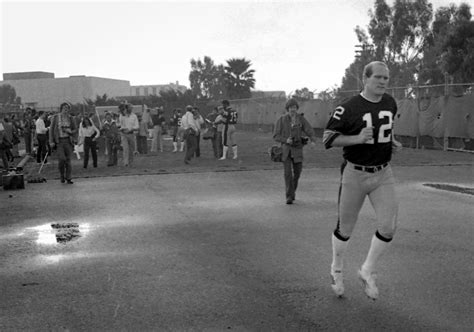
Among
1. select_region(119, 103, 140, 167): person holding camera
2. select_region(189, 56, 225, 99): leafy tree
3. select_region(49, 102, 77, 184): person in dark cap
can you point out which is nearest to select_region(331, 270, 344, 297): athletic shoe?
select_region(49, 102, 77, 184): person in dark cap

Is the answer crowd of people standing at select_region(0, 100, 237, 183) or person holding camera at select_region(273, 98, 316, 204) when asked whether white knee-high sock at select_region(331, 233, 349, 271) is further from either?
crowd of people standing at select_region(0, 100, 237, 183)

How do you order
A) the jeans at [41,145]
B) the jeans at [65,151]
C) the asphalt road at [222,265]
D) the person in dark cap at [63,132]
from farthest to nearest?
1. the jeans at [41,145]
2. the jeans at [65,151]
3. the person in dark cap at [63,132]
4. the asphalt road at [222,265]

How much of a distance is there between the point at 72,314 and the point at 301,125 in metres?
6.00

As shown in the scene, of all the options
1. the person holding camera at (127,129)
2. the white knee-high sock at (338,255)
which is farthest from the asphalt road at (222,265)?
the person holding camera at (127,129)

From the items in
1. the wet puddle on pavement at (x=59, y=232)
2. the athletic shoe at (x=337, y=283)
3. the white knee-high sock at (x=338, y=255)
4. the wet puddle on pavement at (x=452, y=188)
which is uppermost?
the white knee-high sock at (x=338, y=255)

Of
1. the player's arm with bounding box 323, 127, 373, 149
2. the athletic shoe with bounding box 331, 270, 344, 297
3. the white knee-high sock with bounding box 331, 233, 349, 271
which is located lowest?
the athletic shoe with bounding box 331, 270, 344, 297

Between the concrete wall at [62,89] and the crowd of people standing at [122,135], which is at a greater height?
the concrete wall at [62,89]

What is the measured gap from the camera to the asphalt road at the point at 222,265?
4.30 metres

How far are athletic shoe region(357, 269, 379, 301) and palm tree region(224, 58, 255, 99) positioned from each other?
202 ft

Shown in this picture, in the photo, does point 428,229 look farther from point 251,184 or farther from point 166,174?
point 166,174

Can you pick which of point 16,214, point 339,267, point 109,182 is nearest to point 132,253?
point 339,267

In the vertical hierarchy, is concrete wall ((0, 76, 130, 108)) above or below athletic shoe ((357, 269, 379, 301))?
above

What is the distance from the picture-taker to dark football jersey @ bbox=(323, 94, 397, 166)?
4750 mm

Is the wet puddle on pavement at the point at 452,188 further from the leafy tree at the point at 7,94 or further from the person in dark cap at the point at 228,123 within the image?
the leafy tree at the point at 7,94
